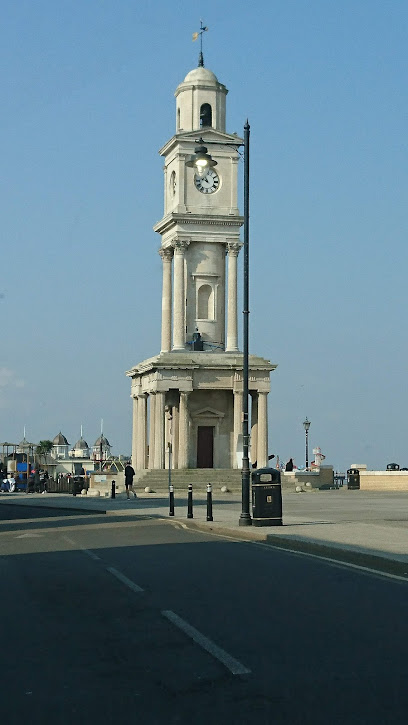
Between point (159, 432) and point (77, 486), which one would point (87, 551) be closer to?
point (159, 432)

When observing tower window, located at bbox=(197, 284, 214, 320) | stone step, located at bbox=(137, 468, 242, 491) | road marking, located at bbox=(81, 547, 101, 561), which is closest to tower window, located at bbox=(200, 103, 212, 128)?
tower window, located at bbox=(197, 284, 214, 320)

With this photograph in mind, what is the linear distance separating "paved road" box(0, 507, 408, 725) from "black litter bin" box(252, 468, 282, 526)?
8.80 metres

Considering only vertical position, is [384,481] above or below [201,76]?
below

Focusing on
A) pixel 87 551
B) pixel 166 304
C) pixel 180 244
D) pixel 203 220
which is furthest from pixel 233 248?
pixel 87 551

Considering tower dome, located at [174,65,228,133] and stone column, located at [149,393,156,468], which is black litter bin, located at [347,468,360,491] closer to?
stone column, located at [149,393,156,468]

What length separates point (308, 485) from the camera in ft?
227

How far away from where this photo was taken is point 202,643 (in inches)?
384

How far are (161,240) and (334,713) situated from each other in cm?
6944

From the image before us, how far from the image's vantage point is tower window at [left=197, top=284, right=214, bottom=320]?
73062 mm

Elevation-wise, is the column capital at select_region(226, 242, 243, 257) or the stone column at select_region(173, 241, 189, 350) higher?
the column capital at select_region(226, 242, 243, 257)

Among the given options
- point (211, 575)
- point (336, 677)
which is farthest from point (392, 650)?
point (211, 575)

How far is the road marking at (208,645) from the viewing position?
8570 mm

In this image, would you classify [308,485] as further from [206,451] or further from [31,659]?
[31,659]

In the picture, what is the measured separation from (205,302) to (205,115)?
40.1ft
